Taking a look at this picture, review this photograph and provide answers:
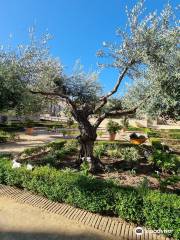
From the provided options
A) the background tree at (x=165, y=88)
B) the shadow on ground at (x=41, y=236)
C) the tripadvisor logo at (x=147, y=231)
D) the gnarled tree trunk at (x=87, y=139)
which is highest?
the background tree at (x=165, y=88)

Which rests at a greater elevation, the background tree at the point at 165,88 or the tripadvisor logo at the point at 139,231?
the background tree at the point at 165,88

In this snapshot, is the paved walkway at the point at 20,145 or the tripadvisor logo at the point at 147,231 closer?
the tripadvisor logo at the point at 147,231

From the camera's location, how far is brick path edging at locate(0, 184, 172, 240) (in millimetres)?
5578

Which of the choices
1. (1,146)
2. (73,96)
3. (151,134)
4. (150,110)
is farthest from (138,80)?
(151,134)

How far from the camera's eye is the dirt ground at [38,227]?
536 centimetres

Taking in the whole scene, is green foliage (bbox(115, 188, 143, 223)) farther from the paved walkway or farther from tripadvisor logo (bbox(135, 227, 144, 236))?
the paved walkway

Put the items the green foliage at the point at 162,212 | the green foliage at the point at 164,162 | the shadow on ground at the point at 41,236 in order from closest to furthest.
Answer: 1. the shadow on ground at the point at 41,236
2. the green foliage at the point at 162,212
3. the green foliage at the point at 164,162

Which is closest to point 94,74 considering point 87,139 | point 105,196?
point 87,139

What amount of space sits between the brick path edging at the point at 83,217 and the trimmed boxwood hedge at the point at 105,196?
187 mm

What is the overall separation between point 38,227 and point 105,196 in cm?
196

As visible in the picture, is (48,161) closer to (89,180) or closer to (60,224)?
(89,180)

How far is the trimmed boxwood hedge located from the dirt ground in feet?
2.84

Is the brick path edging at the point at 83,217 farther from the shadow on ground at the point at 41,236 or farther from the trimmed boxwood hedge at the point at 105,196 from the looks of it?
the shadow on ground at the point at 41,236

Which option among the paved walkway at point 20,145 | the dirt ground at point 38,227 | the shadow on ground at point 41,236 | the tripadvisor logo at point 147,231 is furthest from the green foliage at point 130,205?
the paved walkway at point 20,145
